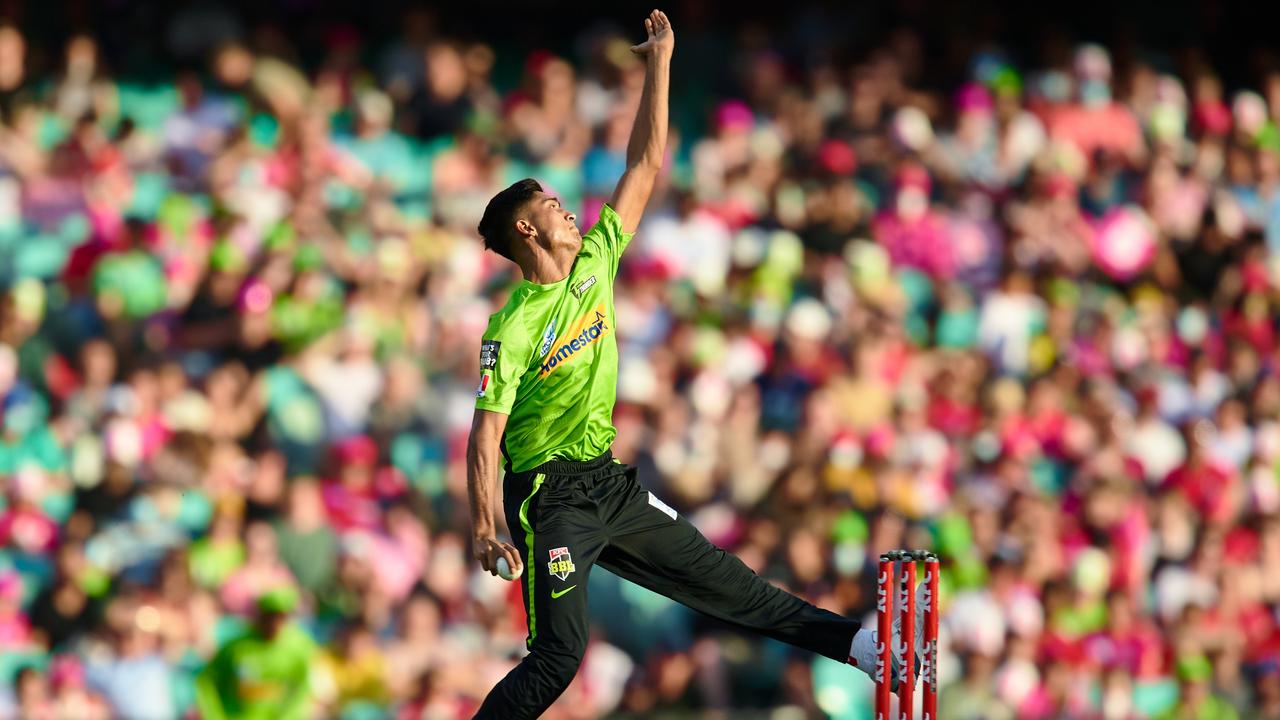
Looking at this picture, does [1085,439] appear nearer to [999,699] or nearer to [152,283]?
[999,699]

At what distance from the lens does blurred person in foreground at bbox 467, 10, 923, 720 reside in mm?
7223

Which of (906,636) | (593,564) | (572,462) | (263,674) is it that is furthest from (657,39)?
(263,674)

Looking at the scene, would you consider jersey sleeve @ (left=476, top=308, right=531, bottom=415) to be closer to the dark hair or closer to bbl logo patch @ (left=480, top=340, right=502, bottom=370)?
bbl logo patch @ (left=480, top=340, right=502, bottom=370)

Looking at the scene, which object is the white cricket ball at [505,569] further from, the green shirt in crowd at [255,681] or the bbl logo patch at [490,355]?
the green shirt in crowd at [255,681]

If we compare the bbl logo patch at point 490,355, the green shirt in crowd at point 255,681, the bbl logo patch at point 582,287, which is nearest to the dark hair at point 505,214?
the bbl logo patch at point 582,287

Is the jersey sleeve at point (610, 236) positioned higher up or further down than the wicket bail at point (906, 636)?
higher up

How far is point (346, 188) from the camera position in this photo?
576 inches

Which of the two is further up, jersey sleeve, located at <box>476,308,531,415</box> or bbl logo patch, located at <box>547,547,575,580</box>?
jersey sleeve, located at <box>476,308,531,415</box>

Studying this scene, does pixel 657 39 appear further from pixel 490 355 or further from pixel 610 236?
pixel 490 355

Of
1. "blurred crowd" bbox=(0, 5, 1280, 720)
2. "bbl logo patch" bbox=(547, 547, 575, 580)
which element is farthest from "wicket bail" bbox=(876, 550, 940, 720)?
"blurred crowd" bbox=(0, 5, 1280, 720)

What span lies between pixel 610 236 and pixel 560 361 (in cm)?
65

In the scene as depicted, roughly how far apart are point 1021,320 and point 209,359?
6722 millimetres

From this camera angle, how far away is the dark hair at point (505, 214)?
749 cm

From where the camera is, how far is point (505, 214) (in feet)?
24.6
